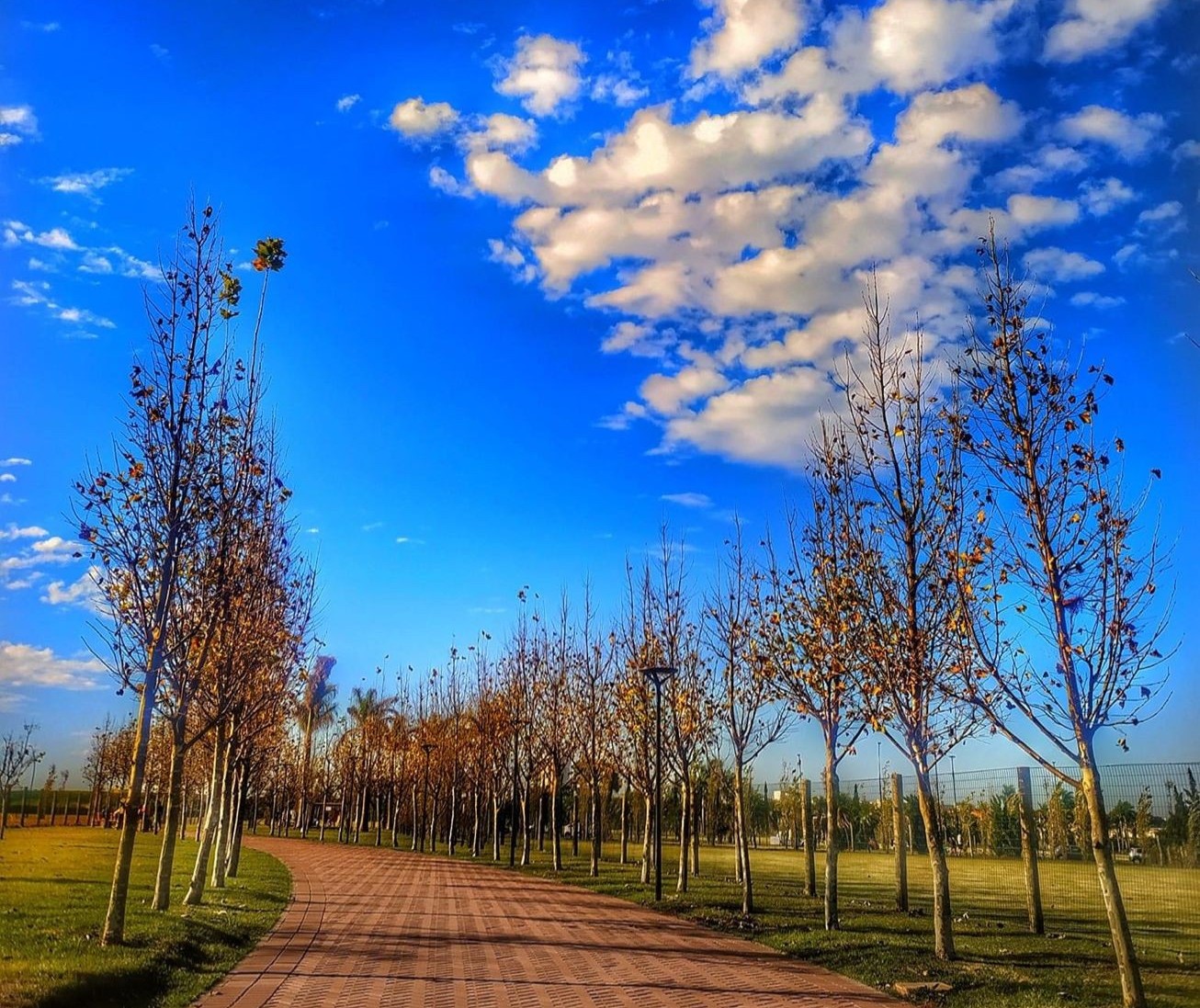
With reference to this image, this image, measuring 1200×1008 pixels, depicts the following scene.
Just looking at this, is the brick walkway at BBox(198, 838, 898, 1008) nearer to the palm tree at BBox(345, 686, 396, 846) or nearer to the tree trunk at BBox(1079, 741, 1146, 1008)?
the tree trunk at BBox(1079, 741, 1146, 1008)

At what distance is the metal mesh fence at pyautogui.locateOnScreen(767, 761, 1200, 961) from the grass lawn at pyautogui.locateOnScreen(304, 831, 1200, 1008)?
0.13 feet

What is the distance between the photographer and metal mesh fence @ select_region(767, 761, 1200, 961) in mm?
14594

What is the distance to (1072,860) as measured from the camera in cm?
1842

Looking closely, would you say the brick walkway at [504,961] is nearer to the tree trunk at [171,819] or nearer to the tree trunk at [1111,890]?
the tree trunk at [171,819]

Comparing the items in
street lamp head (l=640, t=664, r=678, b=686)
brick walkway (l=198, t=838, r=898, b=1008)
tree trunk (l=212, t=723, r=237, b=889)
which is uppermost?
street lamp head (l=640, t=664, r=678, b=686)

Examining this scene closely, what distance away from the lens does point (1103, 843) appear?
9.58 metres

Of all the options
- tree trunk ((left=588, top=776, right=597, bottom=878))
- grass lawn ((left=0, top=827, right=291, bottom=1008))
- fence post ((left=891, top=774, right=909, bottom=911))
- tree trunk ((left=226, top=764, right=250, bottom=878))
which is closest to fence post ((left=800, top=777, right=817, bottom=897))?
fence post ((left=891, top=774, right=909, bottom=911))

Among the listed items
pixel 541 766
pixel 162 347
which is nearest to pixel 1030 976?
pixel 162 347

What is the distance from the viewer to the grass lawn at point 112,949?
916 cm

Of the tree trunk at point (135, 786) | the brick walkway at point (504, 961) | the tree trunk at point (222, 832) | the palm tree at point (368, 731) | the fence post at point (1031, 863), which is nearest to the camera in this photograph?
the brick walkway at point (504, 961)

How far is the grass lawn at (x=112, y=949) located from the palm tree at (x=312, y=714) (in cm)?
2931

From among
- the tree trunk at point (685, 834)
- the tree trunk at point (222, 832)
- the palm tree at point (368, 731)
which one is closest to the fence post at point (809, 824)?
the tree trunk at point (685, 834)

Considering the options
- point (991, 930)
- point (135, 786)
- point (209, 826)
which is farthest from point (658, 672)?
point (135, 786)

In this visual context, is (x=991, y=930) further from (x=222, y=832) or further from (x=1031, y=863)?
(x=222, y=832)
